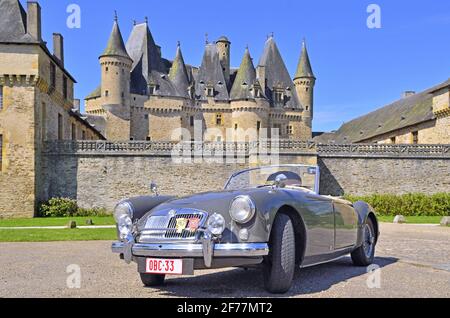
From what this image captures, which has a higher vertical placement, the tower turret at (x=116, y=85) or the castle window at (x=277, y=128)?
the tower turret at (x=116, y=85)

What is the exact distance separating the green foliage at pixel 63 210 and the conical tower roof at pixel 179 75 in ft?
89.8

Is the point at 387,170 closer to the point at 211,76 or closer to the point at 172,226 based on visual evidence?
the point at 172,226

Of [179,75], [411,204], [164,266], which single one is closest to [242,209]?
[164,266]

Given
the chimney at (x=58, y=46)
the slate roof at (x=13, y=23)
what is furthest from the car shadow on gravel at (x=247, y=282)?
the chimney at (x=58, y=46)

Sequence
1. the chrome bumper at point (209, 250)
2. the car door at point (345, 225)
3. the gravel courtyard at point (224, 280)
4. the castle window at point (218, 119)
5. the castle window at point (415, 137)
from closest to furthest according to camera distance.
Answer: the chrome bumper at point (209, 250), the gravel courtyard at point (224, 280), the car door at point (345, 225), the castle window at point (415, 137), the castle window at point (218, 119)

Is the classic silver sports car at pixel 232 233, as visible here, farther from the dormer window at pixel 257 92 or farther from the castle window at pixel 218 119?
the castle window at pixel 218 119

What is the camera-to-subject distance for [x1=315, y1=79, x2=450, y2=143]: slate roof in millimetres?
39447

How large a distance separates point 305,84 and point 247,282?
53.9 meters

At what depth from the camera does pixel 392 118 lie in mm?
45125

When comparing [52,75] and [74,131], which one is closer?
[52,75]

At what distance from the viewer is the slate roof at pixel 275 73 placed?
56.9 m

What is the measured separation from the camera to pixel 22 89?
82.4ft

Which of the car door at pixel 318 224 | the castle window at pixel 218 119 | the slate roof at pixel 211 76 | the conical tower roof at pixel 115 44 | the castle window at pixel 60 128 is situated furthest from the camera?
the slate roof at pixel 211 76
